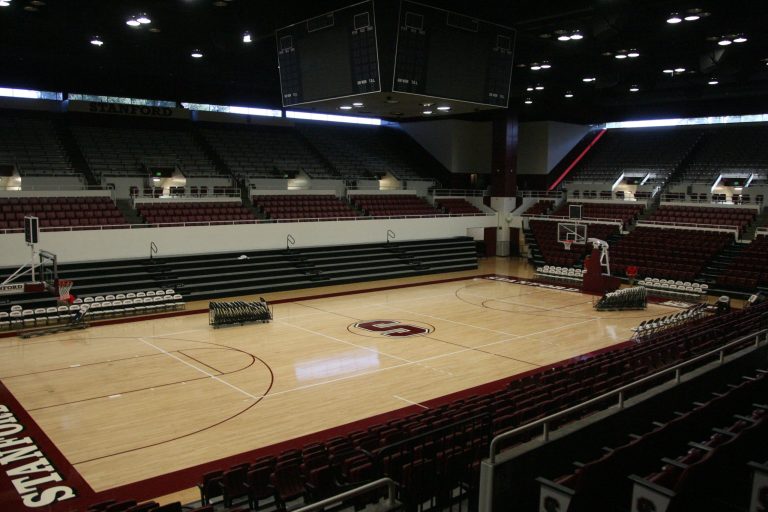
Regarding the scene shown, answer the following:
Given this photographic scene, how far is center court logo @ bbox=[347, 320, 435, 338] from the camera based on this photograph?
1614cm

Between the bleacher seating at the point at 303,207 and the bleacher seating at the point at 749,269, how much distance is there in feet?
49.4

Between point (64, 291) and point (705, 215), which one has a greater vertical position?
point (705, 215)

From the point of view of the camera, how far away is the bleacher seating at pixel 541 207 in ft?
108

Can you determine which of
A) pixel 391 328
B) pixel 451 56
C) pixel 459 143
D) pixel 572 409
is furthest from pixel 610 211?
pixel 572 409

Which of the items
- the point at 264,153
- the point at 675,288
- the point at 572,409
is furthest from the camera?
the point at 264,153

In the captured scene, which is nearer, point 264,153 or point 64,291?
point 64,291

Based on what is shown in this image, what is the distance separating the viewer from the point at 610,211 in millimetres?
31141

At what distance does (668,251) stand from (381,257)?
11.6 meters

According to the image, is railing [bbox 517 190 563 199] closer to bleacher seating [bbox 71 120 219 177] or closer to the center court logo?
bleacher seating [bbox 71 120 219 177]

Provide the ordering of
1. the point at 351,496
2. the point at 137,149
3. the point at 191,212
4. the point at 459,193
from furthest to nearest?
the point at 459,193
the point at 137,149
the point at 191,212
the point at 351,496

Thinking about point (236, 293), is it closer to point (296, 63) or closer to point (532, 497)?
point (296, 63)

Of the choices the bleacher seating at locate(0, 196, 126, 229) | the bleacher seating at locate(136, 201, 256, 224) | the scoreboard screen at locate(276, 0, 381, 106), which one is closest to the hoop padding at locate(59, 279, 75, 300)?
the bleacher seating at locate(0, 196, 126, 229)

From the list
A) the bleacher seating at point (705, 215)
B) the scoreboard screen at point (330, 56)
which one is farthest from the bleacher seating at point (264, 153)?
the bleacher seating at point (705, 215)

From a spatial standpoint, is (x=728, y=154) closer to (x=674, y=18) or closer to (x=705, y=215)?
(x=705, y=215)
